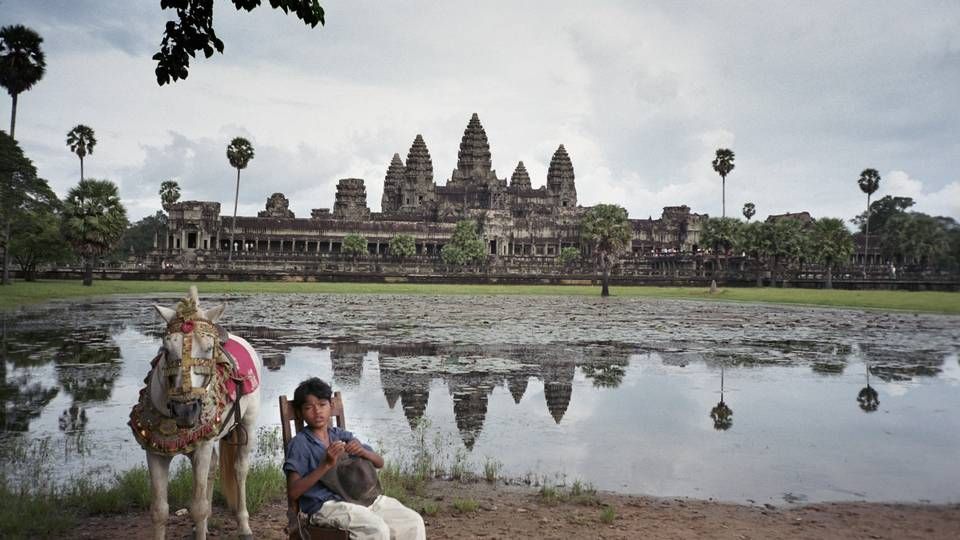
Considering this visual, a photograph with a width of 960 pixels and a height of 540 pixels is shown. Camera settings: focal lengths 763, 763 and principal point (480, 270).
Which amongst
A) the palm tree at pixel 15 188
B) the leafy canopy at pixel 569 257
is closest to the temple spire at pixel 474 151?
the leafy canopy at pixel 569 257

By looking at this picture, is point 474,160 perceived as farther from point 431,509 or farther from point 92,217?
point 431,509

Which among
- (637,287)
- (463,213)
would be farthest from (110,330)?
(463,213)

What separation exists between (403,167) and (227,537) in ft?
439

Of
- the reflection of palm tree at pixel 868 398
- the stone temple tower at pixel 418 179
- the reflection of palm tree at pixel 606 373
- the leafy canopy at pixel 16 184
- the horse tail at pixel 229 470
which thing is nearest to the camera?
the horse tail at pixel 229 470

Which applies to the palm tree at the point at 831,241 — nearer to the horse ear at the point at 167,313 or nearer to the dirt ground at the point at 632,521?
the dirt ground at the point at 632,521

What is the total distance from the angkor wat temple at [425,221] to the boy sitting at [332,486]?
80.8m

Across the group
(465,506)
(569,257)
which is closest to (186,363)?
(465,506)

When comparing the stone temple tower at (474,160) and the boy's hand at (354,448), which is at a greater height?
the stone temple tower at (474,160)

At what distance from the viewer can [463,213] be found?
11100 centimetres

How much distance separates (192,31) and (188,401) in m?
3.09

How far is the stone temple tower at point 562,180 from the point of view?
435 ft

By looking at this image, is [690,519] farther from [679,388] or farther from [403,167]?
[403,167]

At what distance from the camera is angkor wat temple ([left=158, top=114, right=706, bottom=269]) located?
306 feet

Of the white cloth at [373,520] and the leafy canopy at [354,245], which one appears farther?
the leafy canopy at [354,245]
